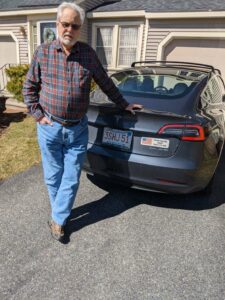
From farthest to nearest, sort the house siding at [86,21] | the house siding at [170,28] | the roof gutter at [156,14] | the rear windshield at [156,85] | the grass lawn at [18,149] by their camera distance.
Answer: the house siding at [86,21]
the house siding at [170,28]
the roof gutter at [156,14]
the grass lawn at [18,149]
the rear windshield at [156,85]

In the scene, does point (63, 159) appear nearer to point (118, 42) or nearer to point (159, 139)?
point (159, 139)

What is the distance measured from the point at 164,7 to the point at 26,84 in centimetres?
750

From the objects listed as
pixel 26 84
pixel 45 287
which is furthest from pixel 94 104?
pixel 45 287

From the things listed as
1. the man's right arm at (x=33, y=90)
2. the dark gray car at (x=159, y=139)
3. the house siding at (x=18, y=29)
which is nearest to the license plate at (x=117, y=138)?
the dark gray car at (x=159, y=139)

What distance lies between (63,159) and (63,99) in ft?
1.93

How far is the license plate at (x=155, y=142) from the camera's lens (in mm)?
2561

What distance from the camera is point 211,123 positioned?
9.16 feet

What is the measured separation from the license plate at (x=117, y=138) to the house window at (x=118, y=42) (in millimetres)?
7256

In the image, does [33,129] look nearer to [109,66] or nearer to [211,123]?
[211,123]

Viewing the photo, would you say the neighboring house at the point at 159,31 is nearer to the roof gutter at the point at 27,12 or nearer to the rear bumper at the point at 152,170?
the roof gutter at the point at 27,12

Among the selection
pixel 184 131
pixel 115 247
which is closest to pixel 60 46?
pixel 184 131

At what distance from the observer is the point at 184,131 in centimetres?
250

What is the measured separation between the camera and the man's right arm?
7.34 feet

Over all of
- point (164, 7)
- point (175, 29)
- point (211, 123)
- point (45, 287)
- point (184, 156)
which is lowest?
point (45, 287)
